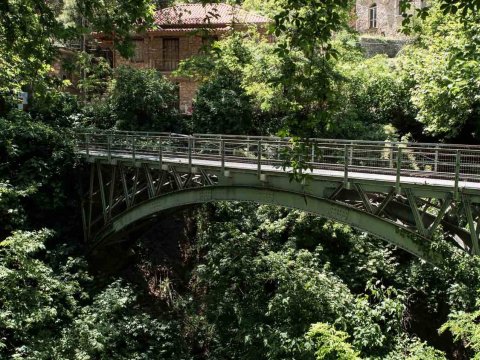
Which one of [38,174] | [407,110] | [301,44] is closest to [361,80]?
[407,110]

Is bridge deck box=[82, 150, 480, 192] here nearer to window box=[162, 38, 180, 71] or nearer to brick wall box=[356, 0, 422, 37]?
window box=[162, 38, 180, 71]

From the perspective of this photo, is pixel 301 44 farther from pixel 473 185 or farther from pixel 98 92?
pixel 98 92

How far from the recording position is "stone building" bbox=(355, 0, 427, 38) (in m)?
38.8

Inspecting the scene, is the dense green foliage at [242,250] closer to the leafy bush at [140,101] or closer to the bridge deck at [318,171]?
the bridge deck at [318,171]

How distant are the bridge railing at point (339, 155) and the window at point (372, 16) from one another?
29.1m

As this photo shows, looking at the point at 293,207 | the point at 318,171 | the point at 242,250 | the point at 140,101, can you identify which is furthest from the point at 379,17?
the point at 293,207

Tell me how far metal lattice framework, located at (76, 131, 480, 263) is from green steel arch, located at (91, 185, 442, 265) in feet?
0.07

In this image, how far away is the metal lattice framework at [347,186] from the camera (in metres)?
9.81

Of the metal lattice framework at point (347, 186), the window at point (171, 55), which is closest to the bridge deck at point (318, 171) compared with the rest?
the metal lattice framework at point (347, 186)

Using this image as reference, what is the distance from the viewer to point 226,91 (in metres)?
23.2

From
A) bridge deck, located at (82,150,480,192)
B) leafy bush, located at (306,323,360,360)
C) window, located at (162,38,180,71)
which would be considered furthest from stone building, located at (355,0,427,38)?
leafy bush, located at (306,323,360,360)

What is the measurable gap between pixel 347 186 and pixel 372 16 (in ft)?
115

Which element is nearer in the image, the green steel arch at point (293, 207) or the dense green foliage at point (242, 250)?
the dense green foliage at point (242, 250)

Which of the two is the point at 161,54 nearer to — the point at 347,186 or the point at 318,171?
the point at 318,171
